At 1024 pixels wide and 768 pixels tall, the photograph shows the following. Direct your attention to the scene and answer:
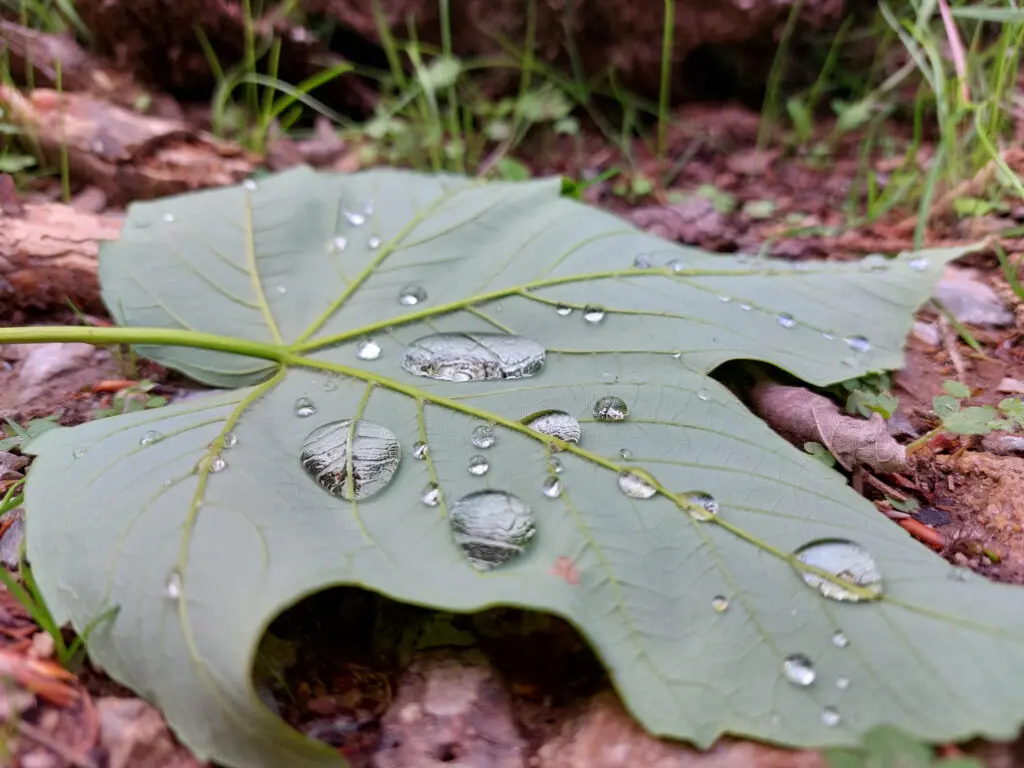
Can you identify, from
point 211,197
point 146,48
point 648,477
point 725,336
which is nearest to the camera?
point 648,477

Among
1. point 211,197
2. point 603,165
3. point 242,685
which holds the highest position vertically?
point 211,197

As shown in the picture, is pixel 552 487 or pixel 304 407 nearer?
pixel 552 487

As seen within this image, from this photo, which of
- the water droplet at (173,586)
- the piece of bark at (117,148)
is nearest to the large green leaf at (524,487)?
the water droplet at (173,586)

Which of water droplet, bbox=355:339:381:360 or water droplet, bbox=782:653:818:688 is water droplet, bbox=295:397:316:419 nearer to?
water droplet, bbox=355:339:381:360

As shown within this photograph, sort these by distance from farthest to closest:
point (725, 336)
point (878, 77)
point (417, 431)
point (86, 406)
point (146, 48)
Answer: point (878, 77), point (146, 48), point (86, 406), point (725, 336), point (417, 431)

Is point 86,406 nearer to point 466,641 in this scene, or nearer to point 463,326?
point 463,326

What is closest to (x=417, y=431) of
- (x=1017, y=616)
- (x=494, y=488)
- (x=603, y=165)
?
(x=494, y=488)

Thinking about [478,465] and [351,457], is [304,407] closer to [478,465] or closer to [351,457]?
[351,457]

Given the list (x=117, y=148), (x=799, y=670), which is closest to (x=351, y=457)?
(x=799, y=670)
